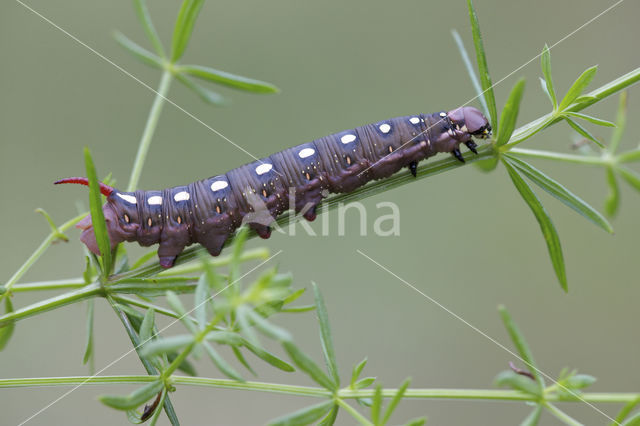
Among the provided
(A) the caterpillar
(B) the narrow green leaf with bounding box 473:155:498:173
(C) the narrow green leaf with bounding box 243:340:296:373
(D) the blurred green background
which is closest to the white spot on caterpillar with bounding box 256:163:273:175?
(A) the caterpillar

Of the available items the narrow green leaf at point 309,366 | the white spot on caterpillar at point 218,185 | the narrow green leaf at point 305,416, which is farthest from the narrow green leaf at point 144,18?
the narrow green leaf at point 305,416

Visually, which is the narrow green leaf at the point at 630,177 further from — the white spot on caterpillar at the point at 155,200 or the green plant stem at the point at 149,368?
the white spot on caterpillar at the point at 155,200

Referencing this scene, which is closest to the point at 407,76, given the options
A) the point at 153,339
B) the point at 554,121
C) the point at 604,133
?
the point at 604,133

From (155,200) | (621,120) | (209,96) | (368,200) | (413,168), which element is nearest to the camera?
(621,120)

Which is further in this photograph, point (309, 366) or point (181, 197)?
point (181, 197)

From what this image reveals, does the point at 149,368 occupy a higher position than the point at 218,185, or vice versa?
the point at 218,185

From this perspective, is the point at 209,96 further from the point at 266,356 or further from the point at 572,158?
the point at 572,158

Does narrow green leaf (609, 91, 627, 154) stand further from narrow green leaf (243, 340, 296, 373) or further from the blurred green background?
the blurred green background

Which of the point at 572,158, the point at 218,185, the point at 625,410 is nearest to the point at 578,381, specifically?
the point at 625,410
